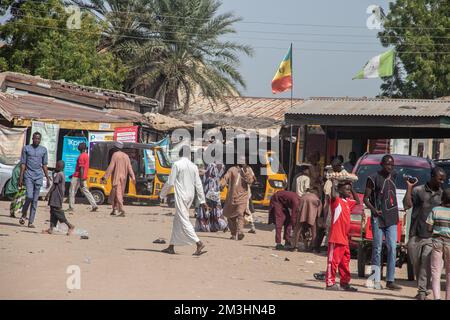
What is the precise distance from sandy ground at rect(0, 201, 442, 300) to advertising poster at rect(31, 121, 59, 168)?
9.95m

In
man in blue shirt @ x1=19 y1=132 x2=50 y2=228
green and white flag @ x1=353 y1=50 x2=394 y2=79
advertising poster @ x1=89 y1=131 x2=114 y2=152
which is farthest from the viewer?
advertising poster @ x1=89 y1=131 x2=114 y2=152

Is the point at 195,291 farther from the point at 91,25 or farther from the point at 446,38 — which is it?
the point at 446,38

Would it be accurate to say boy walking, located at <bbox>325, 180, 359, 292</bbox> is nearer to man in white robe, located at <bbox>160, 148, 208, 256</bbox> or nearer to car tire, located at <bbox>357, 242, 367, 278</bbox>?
car tire, located at <bbox>357, 242, 367, 278</bbox>

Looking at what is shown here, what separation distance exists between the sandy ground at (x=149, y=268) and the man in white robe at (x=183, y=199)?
0.83 ft

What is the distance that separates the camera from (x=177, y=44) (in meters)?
39.8

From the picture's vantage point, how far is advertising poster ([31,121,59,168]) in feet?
94.8

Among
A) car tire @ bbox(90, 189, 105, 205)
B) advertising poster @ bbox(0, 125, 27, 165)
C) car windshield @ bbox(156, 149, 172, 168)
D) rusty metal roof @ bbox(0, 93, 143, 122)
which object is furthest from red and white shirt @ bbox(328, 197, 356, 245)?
rusty metal roof @ bbox(0, 93, 143, 122)

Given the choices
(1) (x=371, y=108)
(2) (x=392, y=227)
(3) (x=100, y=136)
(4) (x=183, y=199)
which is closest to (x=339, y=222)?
(2) (x=392, y=227)

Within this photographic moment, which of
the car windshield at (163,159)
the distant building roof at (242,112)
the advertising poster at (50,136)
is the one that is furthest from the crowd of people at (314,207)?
the distant building roof at (242,112)

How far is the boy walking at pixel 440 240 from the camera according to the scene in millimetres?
10523

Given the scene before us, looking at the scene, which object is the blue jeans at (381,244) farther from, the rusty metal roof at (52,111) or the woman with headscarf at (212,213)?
the rusty metal roof at (52,111)
